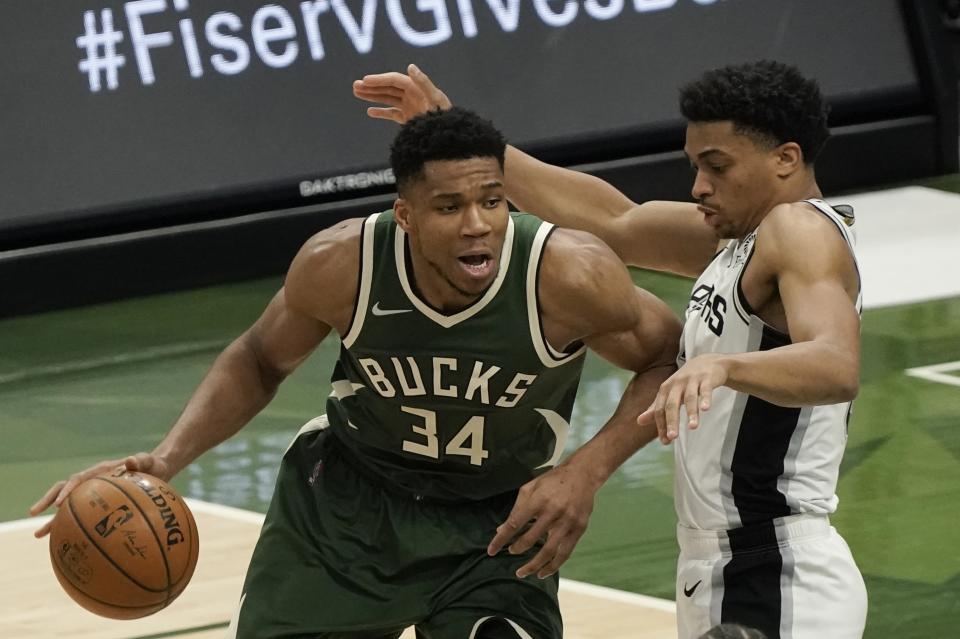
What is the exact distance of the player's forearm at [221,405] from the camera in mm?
4484

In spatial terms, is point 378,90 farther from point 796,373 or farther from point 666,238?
point 796,373

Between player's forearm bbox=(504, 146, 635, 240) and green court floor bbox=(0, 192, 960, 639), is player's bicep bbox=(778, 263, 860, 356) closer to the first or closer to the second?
player's forearm bbox=(504, 146, 635, 240)

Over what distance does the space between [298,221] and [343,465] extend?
5.10 m

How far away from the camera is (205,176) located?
9.48 metres

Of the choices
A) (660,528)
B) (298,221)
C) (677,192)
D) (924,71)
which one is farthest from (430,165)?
(924,71)

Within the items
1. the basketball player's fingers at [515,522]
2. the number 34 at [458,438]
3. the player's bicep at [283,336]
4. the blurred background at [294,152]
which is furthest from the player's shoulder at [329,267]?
the blurred background at [294,152]

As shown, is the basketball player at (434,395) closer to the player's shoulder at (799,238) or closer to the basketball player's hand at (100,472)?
the basketball player's hand at (100,472)

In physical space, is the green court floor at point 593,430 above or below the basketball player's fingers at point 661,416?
below

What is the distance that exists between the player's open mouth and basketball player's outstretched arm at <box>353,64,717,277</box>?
2.13ft

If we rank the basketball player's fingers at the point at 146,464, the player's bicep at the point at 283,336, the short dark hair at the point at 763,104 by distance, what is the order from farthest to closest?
1. the player's bicep at the point at 283,336
2. the basketball player's fingers at the point at 146,464
3. the short dark hair at the point at 763,104

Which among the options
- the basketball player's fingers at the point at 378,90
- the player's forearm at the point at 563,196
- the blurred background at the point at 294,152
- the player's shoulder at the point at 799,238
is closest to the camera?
the player's shoulder at the point at 799,238

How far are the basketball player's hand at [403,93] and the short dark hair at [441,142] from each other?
509mm

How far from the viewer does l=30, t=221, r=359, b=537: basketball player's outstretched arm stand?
4.35 m

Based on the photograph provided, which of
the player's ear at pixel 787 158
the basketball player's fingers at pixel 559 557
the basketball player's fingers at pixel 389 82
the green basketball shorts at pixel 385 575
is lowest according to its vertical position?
the green basketball shorts at pixel 385 575
